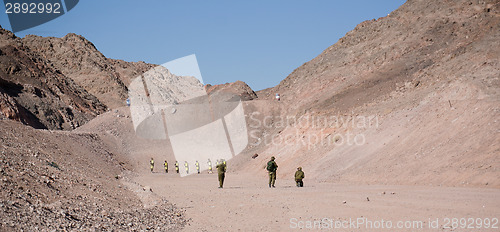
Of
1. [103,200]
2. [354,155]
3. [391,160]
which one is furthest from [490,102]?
[103,200]

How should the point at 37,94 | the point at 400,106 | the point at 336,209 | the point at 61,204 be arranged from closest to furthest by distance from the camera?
the point at 61,204 < the point at 336,209 < the point at 400,106 < the point at 37,94

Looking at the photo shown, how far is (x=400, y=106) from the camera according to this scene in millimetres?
28969

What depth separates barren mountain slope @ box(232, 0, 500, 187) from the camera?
64.8 feet

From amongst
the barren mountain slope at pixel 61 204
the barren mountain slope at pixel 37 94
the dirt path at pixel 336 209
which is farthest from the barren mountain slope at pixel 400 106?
the barren mountain slope at pixel 37 94

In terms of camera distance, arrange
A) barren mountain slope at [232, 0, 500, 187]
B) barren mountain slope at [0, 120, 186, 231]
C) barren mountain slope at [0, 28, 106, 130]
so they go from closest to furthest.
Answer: barren mountain slope at [0, 120, 186, 231], barren mountain slope at [232, 0, 500, 187], barren mountain slope at [0, 28, 106, 130]

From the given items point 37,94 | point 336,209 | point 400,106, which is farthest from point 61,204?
point 37,94

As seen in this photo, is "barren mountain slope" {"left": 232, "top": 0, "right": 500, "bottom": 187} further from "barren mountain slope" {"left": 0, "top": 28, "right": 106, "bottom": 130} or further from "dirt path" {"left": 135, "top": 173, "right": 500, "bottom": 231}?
"barren mountain slope" {"left": 0, "top": 28, "right": 106, "bottom": 130}

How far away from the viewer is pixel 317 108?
4103 centimetres

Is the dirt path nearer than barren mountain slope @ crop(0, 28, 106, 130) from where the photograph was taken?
Yes

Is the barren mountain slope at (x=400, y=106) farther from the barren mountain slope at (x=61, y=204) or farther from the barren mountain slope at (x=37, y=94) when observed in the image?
the barren mountain slope at (x=37, y=94)

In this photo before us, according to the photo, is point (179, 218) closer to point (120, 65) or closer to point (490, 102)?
point (490, 102)

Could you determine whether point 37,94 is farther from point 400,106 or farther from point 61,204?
point 61,204

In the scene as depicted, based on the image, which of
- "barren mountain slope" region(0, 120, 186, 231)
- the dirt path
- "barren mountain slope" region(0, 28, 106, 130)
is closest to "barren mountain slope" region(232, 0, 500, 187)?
A: the dirt path

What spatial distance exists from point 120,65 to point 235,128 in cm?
7077
